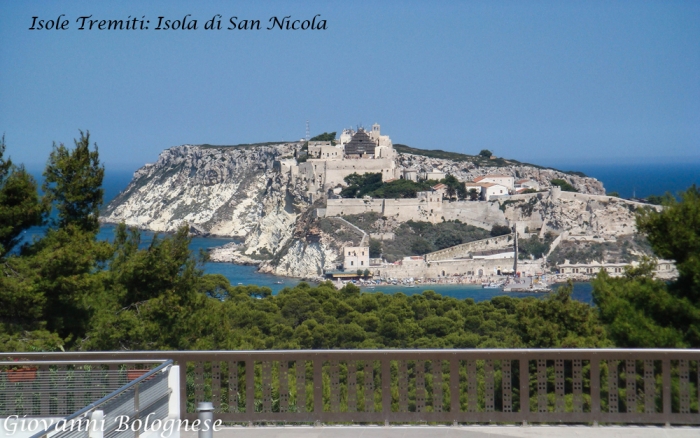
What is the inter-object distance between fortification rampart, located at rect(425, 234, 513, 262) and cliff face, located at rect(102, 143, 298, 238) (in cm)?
2426

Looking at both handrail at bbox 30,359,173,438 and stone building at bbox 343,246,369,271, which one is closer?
handrail at bbox 30,359,173,438

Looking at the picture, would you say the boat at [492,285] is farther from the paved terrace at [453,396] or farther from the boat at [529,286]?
the paved terrace at [453,396]

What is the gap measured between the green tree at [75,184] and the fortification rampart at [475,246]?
47.3 m

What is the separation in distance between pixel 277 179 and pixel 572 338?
2343 inches

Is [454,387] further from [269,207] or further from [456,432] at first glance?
[269,207]

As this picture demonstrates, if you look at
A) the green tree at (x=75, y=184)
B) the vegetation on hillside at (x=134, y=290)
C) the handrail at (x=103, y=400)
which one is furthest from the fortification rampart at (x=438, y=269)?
the handrail at (x=103, y=400)

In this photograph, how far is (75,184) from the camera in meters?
7.02

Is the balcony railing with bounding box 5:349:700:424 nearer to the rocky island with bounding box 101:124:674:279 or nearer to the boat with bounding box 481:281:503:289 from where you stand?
the rocky island with bounding box 101:124:674:279

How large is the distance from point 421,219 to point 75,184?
50359mm

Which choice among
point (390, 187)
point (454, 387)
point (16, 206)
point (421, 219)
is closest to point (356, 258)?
point (421, 219)

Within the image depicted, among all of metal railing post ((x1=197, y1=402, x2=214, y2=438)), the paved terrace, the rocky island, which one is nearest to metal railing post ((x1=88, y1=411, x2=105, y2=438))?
metal railing post ((x1=197, y1=402, x2=214, y2=438))

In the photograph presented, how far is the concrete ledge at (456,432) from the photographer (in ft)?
11.4

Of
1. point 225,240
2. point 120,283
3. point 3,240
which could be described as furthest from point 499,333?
point 225,240

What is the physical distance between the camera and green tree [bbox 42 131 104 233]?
7.02m
